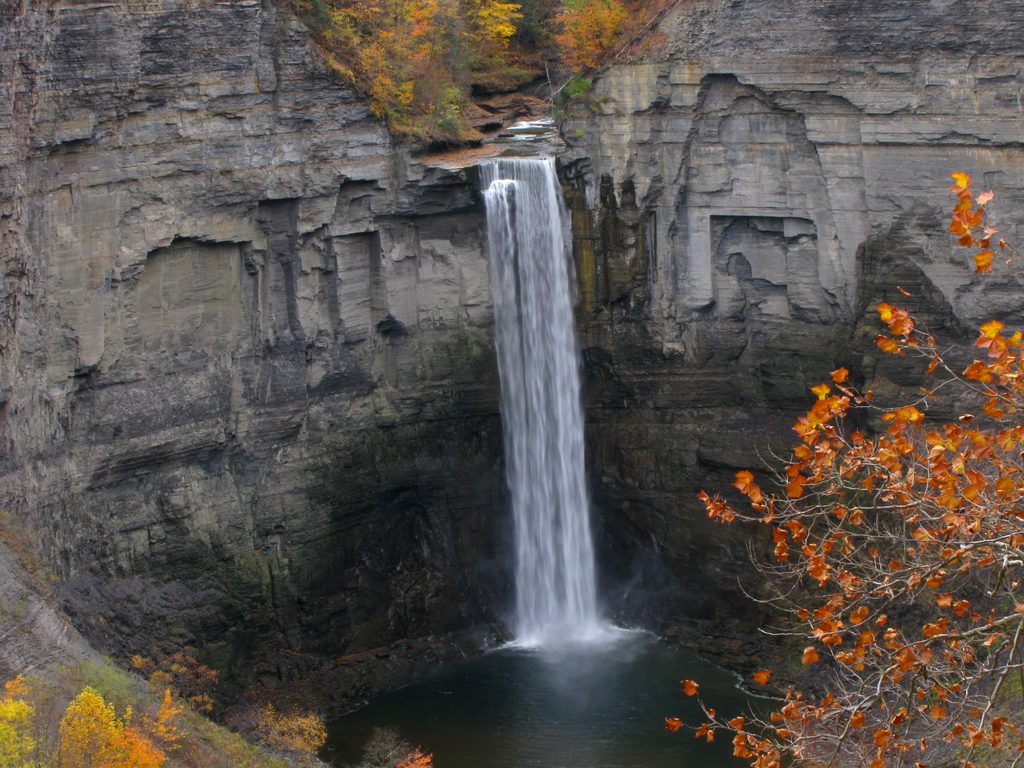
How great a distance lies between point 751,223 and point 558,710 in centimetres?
1281

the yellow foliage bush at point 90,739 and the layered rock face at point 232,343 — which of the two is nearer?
the yellow foliage bush at point 90,739

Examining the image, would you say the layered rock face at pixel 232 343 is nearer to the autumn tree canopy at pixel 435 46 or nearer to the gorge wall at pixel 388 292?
the gorge wall at pixel 388 292

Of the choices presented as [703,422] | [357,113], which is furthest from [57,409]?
[703,422]

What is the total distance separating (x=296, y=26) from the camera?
33.1 m

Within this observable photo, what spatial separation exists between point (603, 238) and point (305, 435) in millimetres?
8976

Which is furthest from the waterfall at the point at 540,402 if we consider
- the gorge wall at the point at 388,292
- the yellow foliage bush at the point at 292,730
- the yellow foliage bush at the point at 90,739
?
the yellow foliage bush at the point at 90,739

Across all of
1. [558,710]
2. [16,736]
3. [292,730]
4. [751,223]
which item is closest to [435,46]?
[751,223]

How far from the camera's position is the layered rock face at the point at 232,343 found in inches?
1169

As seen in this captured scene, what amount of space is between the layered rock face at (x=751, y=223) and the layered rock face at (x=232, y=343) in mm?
3482

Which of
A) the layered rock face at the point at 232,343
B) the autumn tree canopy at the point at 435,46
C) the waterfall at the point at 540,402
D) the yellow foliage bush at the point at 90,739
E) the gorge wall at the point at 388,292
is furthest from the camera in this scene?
the waterfall at the point at 540,402

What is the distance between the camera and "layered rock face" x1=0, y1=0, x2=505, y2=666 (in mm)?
29703

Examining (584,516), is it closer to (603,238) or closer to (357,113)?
(603,238)

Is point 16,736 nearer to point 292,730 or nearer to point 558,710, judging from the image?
point 292,730

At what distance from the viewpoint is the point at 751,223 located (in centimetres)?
3612
